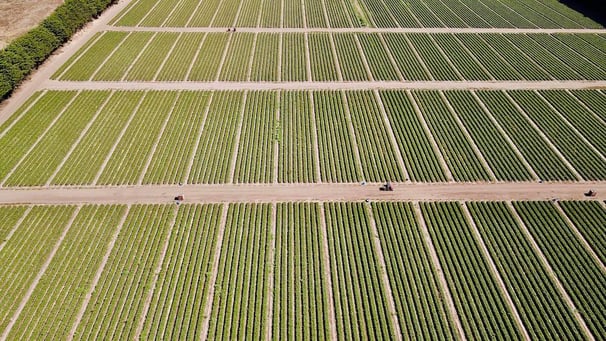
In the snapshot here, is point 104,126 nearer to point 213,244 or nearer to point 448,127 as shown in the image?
point 213,244

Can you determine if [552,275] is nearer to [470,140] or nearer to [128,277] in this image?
[470,140]

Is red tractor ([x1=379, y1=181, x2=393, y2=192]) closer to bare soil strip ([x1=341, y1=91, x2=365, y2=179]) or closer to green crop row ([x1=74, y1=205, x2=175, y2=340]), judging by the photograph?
bare soil strip ([x1=341, y1=91, x2=365, y2=179])

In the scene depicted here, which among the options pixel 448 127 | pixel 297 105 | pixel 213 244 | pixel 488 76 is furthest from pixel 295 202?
pixel 488 76

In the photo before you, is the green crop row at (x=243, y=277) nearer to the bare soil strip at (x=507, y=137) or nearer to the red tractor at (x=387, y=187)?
the red tractor at (x=387, y=187)

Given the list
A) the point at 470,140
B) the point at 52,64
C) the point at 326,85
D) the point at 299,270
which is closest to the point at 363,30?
the point at 326,85

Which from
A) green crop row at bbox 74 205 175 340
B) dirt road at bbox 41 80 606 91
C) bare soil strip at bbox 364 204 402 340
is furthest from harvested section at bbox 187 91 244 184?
bare soil strip at bbox 364 204 402 340

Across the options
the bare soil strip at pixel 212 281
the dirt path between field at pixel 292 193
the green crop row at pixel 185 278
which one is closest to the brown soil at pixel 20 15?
the dirt path between field at pixel 292 193

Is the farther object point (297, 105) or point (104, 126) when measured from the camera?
point (297, 105)
